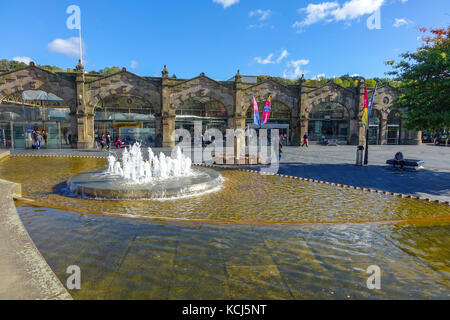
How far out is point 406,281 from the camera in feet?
12.8

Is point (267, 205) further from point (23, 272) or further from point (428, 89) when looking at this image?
point (428, 89)

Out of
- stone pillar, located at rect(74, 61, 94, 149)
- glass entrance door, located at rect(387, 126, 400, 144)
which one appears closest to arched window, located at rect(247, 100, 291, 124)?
glass entrance door, located at rect(387, 126, 400, 144)

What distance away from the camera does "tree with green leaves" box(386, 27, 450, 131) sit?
42.0ft

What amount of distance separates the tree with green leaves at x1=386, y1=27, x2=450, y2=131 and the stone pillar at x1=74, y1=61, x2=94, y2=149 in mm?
25996

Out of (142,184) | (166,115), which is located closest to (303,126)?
(166,115)

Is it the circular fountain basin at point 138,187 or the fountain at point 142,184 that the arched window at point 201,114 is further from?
the circular fountain basin at point 138,187

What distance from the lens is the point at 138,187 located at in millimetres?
9125

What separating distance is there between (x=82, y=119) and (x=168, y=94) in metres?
8.65

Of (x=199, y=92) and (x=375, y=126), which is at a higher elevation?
(x=199, y=92)

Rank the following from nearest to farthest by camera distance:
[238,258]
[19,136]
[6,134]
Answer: [238,258] < [19,136] < [6,134]

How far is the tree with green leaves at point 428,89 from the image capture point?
1280cm

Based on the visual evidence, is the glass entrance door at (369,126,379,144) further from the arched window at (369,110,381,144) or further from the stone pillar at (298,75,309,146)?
the stone pillar at (298,75,309,146)
